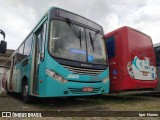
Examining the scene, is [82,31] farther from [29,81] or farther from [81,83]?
[29,81]

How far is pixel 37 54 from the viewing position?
25.4 feet

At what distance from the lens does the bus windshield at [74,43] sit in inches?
263

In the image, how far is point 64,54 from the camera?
6.64 metres

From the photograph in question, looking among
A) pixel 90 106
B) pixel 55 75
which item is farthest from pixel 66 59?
pixel 90 106

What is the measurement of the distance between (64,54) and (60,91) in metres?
1.10

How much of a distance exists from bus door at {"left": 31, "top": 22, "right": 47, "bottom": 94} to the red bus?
286cm

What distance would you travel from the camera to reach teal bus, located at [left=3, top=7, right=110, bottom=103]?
6387 mm

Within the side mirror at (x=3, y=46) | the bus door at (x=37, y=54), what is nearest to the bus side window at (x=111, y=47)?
the bus door at (x=37, y=54)

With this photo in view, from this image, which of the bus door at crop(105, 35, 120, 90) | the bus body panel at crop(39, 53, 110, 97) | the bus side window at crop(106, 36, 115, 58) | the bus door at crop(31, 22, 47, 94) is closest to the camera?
the bus body panel at crop(39, 53, 110, 97)

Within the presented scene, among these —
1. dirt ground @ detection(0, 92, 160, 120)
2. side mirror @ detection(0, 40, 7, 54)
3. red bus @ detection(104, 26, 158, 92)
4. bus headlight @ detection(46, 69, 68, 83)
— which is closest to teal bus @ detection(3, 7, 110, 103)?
bus headlight @ detection(46, 69, 68, 83)

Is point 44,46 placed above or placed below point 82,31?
below

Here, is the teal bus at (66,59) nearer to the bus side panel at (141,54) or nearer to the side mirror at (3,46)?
the side mirror at (3,46)

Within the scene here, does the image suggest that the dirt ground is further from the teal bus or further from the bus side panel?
the bus side panel

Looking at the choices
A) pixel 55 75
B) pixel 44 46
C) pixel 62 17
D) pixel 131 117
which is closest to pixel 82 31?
pixel 62 17
